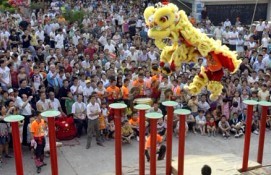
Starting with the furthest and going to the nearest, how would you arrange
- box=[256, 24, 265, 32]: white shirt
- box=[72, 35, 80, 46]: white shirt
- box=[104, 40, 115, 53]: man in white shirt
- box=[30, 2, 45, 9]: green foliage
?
box=[30, 2, 45, 9]: green foliage
box=[256, 24, 265, 32]: white shirt
box=[72, 35, 80, 46]: white shirt
box=[104, 40, 115, 53]: man in white shirt

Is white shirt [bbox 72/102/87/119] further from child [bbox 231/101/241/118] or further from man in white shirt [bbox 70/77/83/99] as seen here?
child [bbox 231/101/241/118]

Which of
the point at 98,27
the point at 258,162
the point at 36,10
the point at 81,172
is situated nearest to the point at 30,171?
the point at 81,172

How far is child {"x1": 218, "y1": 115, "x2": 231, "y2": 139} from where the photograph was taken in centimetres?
1209

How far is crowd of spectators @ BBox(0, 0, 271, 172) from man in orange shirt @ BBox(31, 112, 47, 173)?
2.22ft

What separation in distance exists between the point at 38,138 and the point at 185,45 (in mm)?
3975

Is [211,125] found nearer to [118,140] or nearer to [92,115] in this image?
[92,115]

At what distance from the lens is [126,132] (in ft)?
37.1

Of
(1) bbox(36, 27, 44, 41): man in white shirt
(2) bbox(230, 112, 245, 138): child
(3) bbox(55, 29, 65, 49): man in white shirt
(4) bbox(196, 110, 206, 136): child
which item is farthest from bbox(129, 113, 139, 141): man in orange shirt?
(1) bbox(36, 27, 44, 41): man in white shirt

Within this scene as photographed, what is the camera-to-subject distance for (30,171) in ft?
32.3

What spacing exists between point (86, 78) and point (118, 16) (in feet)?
23.9

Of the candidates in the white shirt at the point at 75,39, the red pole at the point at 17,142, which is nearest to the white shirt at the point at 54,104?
the red pole at the point at 17,142

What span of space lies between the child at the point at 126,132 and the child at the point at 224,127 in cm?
251

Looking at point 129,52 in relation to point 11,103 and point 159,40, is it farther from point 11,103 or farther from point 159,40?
point 159,40

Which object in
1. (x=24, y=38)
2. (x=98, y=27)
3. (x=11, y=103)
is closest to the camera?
(x=11, y=103)
